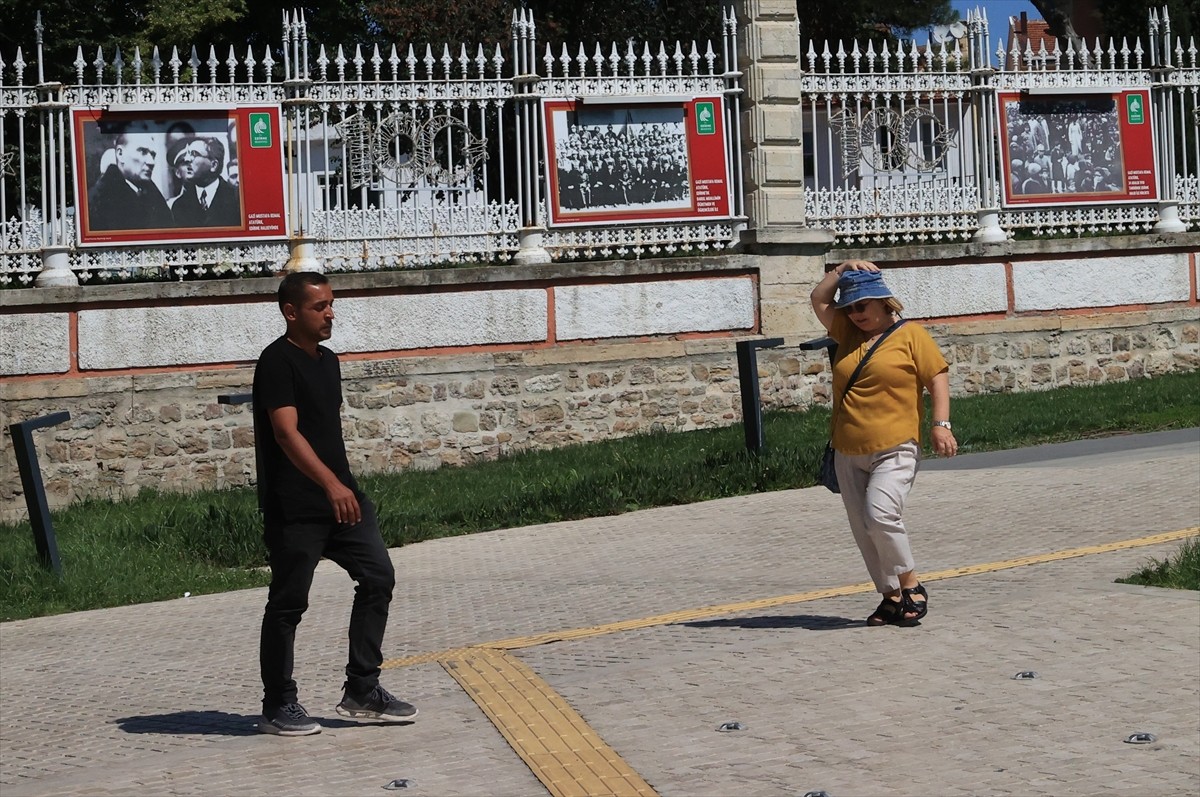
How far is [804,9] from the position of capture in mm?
31781

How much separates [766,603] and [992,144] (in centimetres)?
880

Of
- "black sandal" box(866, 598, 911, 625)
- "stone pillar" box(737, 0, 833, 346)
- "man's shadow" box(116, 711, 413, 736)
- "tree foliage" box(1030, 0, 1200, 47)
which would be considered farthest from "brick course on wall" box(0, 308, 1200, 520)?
"tree foliage" box(1030, 0, 1200, 47)

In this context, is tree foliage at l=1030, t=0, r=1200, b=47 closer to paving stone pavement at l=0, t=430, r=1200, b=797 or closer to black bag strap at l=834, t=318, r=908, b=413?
paving stone pavement at l=0, t=430, r=1200, b=797

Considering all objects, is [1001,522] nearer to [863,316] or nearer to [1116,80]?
[863,316]

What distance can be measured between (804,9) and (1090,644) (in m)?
26.3

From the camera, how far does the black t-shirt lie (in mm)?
6203

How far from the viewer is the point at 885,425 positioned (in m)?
7.32

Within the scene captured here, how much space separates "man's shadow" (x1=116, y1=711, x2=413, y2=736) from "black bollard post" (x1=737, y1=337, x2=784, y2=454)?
6.37 m

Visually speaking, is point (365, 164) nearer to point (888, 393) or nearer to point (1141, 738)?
point (888, 393)

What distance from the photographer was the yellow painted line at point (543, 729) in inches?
208

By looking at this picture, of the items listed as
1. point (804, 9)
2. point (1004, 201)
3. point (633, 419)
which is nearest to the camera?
point (633, 419)

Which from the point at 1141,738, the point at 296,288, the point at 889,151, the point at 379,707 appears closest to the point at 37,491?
the point at 296,288

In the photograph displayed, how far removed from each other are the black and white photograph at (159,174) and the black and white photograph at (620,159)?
8.70 ft

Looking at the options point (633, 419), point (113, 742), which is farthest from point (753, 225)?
point (113, 742)
